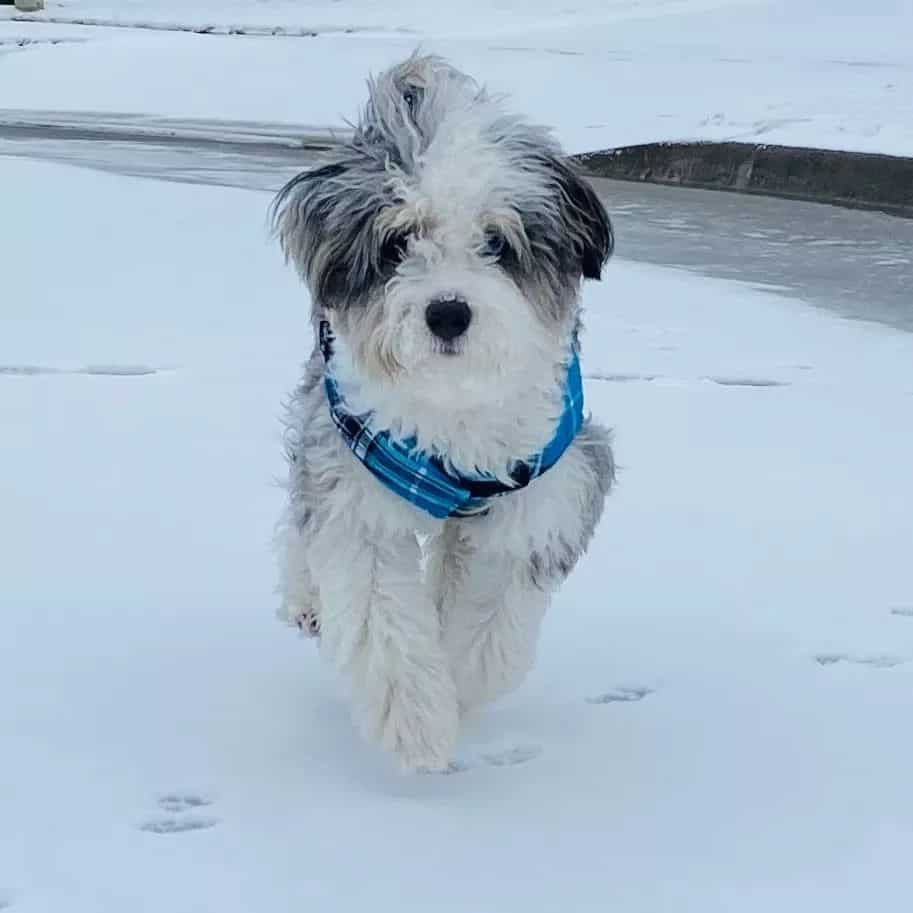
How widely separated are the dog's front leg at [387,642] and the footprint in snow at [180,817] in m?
0.35

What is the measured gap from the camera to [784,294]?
8430 millimetres

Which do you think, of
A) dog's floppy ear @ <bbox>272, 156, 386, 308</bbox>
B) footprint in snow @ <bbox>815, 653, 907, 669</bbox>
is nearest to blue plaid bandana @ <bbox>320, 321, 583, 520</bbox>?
dog's floppy ear @ <bbox>272, 156, 386, 308</bbox>

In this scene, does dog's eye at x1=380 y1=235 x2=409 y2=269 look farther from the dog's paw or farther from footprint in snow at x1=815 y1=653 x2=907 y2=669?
footprint in snow at x1=815 y1=653 x2=907 y2=669

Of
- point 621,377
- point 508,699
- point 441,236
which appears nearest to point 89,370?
point 621,377

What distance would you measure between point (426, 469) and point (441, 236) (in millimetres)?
452

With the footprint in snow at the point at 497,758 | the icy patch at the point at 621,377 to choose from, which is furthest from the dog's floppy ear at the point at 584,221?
the icy patch at the point at 621,377

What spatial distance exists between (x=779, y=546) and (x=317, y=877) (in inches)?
80.5

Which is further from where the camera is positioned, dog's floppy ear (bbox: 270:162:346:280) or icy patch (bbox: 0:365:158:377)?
icy patch (bbox: 0:365:158:377)

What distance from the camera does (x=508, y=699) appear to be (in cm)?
392

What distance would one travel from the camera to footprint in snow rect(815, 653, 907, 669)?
4.00 m

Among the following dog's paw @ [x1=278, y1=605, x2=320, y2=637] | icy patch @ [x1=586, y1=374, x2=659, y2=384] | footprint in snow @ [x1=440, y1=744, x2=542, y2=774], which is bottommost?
footprint in snow @ [x1=440, y1=744, x2=542, y2=774]

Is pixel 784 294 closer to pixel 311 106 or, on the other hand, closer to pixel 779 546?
pixel 779 546

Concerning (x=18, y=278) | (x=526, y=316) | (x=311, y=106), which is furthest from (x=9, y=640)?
(x=311, y=106)

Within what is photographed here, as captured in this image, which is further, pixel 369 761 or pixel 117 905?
pixel 369 761
